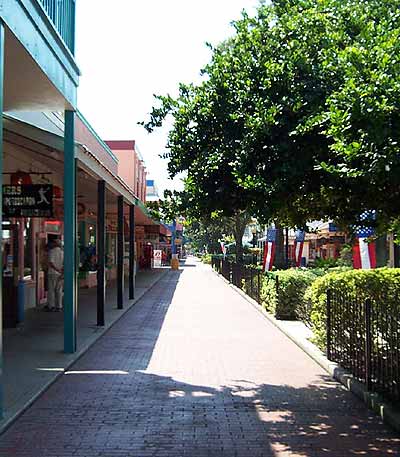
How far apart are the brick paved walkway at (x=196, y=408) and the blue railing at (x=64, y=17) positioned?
4.77 m

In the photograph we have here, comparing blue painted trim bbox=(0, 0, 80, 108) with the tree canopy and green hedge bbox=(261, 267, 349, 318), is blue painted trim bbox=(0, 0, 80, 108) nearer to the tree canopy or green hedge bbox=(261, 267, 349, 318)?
the tree canopy

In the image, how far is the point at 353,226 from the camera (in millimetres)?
7500

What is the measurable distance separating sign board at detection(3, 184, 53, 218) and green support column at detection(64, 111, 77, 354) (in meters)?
1.00

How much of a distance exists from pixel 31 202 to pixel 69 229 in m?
1.35

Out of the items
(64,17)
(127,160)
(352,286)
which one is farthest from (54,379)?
(127,160)

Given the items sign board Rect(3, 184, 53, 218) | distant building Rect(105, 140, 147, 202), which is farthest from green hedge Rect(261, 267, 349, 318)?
distant building Rect(105, 140, 147, 202)

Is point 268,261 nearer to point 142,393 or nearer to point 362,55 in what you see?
point 142,393

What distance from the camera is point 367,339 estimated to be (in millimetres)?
7191

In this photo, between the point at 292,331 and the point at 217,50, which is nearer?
the point at 217,50

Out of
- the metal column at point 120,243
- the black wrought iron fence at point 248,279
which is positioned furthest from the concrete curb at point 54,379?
the black wrought iron fence at point 248,279

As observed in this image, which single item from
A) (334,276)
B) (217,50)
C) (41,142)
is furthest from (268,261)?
(217,50)

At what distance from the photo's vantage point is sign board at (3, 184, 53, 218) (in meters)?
10.4

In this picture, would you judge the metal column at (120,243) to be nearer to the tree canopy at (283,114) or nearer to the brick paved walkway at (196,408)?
the brick paved walkway at (196,408)

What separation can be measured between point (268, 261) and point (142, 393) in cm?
1468
